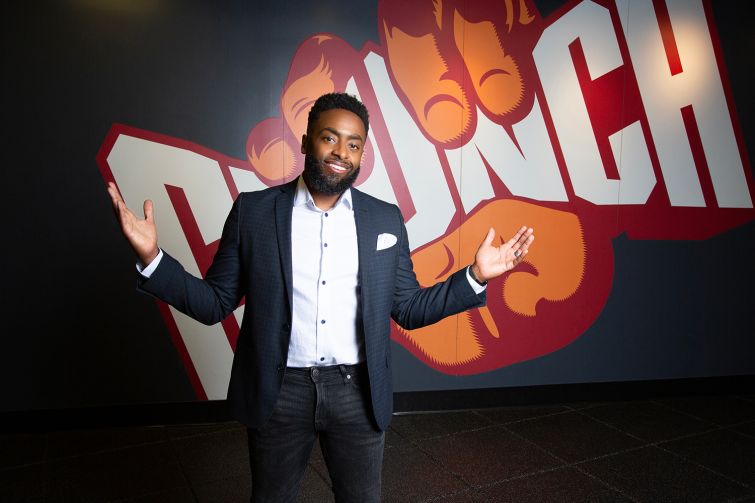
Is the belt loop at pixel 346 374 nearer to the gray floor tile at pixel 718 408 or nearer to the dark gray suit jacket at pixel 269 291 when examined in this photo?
the dark gray suit jacket at pixel 269 291

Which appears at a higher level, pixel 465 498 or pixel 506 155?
pixel 506 155

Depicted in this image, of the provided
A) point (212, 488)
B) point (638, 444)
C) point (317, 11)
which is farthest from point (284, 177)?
point (638, 444)

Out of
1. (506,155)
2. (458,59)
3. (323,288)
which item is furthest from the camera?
(506,155)

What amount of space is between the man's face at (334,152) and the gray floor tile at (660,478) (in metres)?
2.23

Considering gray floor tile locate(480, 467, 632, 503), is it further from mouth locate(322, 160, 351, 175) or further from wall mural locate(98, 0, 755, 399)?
mouth locate(322, 160, 351, 175)

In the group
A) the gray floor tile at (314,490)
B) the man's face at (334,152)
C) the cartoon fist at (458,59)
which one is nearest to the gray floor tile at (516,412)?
the gray floor tile at (314,490)

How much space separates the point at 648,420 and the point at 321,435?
294cm

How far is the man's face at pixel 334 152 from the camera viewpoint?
5.11ft

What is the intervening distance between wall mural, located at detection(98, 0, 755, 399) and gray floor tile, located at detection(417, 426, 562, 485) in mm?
592

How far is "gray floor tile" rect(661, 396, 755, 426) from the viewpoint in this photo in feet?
12.2

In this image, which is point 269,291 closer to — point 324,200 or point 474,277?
point 324,200

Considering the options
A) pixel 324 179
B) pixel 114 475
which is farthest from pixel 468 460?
pixel 324 179

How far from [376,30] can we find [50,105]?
206 centimetres

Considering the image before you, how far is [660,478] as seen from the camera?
9.29 ft
